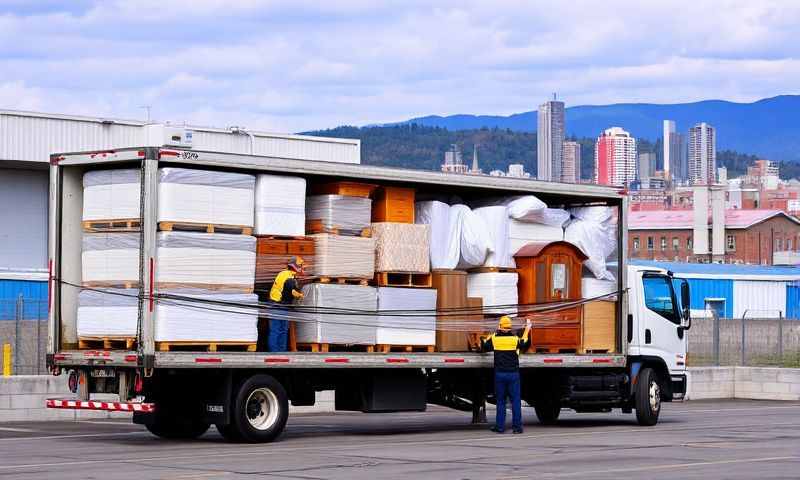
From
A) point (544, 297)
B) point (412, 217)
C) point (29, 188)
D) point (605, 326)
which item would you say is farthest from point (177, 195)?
point (29, 188)

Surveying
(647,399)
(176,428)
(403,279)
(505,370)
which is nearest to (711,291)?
(647,399)

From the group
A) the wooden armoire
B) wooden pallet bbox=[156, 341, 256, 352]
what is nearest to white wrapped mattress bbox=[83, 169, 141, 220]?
wooden pallet bbox=[156, 341, 256, 352]

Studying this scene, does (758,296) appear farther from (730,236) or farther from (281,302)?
(281,302)

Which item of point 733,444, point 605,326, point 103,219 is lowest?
point 733,444

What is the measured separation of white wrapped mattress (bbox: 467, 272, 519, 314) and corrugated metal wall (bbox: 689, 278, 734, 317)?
6360cm

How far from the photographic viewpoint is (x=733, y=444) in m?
18.7

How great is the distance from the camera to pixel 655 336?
77.4ft

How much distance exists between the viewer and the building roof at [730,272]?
83688 millimetres

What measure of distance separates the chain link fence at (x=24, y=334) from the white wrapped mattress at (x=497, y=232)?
8566 millimetres

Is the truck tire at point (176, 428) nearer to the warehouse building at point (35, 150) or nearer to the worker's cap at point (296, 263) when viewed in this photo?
the worker's cap at point (296, 263)

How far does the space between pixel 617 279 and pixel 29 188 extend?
87.5 feet

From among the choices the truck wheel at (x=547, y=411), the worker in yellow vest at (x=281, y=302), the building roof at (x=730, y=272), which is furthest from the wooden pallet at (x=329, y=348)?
the building roof at (x=730, y=272)

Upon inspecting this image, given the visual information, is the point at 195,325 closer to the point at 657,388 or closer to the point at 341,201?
the point at 341,201

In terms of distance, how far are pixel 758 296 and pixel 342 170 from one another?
71.3 meters
